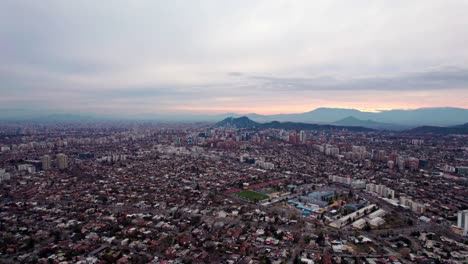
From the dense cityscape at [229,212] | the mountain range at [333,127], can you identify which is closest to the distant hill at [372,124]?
the mountain range at [333,127]

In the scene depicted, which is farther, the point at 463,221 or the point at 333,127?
the point at 333,127

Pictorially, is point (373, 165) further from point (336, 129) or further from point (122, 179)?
point (336, 129)

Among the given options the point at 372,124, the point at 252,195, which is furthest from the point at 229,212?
the point at 372,124

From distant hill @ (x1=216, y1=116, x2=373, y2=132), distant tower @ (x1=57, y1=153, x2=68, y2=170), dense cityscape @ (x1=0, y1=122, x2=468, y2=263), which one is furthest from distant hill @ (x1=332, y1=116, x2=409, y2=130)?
distant tower @ (x1=57, y1=153, x2=68, y2=170)

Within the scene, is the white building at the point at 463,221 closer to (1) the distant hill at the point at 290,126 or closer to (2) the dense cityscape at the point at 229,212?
(2) the dense cityscape at the point at 229,212

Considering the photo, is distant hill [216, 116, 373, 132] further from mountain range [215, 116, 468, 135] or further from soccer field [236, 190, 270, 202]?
soccer field [236, 190, 270, 202]

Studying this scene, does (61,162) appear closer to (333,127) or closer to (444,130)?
(333,127)
